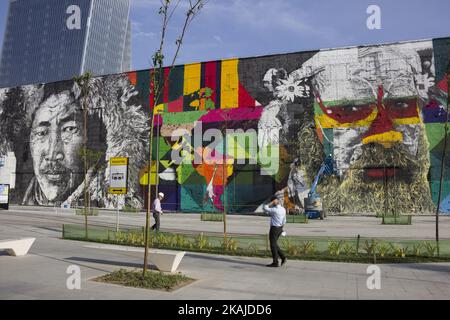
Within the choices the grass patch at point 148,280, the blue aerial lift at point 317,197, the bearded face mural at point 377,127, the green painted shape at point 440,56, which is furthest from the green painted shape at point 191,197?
the grass patch at point 148,280

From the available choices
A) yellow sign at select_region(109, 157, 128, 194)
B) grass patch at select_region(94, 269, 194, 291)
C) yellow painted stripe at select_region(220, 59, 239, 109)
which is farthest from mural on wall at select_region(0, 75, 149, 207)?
grass patch at select_region(94, 269, 194, 291)

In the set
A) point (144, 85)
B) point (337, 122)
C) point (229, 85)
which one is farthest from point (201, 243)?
point (144, 85)

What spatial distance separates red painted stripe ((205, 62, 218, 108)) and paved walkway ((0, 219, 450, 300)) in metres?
38.4

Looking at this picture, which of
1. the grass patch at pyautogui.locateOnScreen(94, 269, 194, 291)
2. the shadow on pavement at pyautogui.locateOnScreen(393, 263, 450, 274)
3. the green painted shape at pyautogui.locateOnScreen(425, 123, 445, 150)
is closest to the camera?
the grass patch at pyautogui.locateOnScreen(94, 269, 194, 291)

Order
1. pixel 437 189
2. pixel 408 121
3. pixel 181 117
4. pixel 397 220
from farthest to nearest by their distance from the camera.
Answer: pixel 181 117 → pixel 408 121 → pixel 437 189 → pixel 397 220

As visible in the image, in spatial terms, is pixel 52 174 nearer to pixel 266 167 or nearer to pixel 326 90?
pixel 266 167

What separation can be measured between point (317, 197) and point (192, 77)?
22750mm

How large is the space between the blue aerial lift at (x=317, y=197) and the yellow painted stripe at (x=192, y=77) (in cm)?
1884

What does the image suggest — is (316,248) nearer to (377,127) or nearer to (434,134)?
(377,127)

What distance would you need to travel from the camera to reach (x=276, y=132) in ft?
153

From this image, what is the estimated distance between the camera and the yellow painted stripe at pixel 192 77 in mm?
50844

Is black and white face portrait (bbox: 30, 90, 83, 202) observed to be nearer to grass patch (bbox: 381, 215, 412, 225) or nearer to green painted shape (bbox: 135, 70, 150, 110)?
green painted shape (bbox: 135, 70, 150, 110)

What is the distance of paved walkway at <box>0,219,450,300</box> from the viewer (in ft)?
24.9

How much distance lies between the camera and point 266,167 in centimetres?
4588
